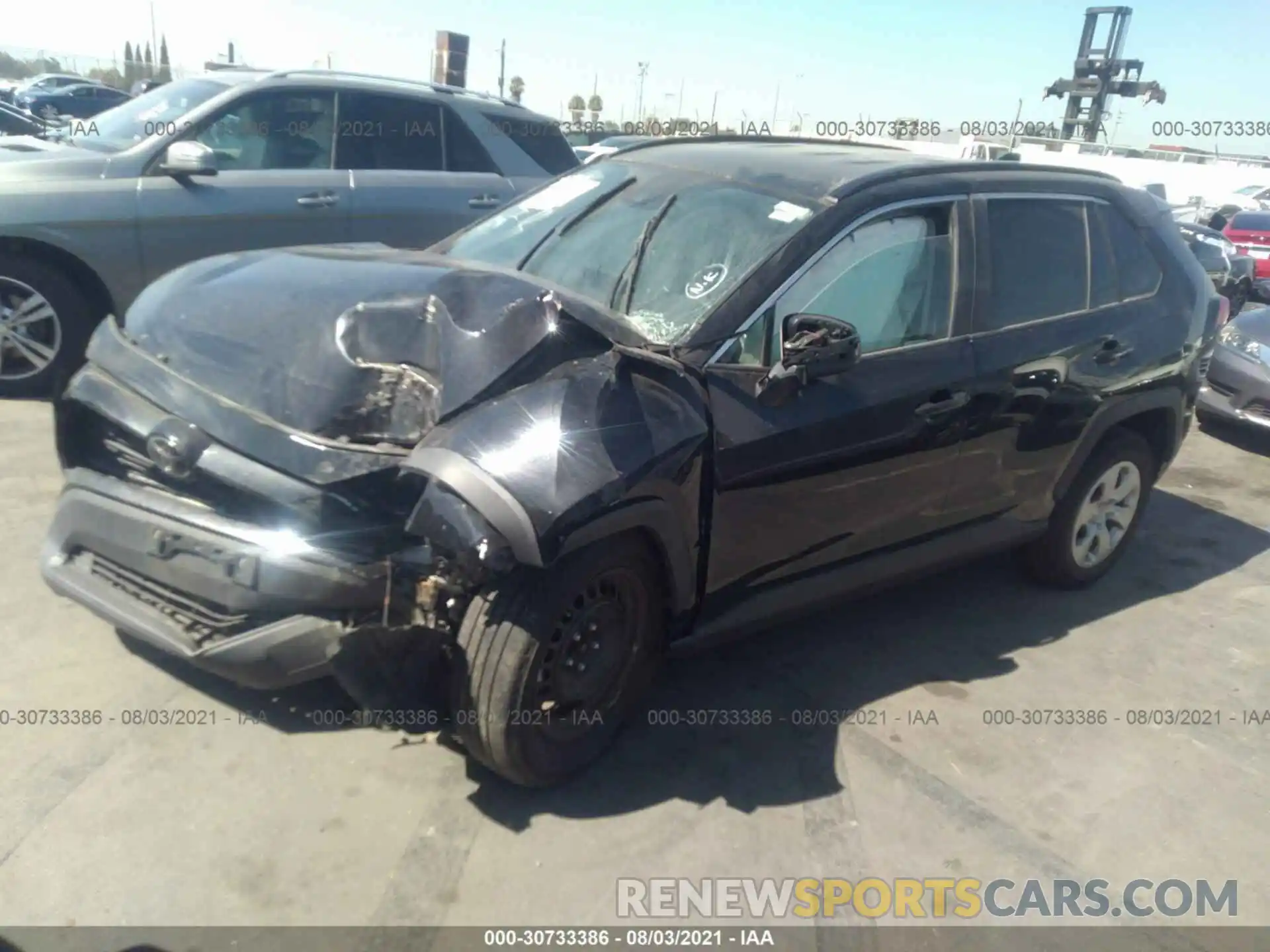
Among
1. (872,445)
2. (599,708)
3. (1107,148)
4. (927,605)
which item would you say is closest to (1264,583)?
(927,605)

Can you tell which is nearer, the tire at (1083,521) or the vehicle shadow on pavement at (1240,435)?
the tire at (1083,521)

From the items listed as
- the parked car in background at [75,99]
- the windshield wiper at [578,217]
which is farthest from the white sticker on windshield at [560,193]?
the parked car in background at [75,99]

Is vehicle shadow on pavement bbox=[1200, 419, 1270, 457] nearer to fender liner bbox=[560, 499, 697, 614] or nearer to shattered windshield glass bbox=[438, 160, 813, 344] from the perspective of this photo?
shattered windshield glass bbox=[438, 160, 813, 344]

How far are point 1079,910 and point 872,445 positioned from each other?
1540 mm

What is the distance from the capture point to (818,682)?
3.85 metres

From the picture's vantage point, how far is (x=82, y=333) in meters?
5.84

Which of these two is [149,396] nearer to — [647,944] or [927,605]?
[647,944]

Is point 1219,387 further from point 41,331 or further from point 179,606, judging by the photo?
point 41,331

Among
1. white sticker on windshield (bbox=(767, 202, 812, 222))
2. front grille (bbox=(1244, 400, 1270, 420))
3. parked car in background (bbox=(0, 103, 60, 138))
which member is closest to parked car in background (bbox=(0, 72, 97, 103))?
parked car in background (bbox=(0, 103, 60, 138))

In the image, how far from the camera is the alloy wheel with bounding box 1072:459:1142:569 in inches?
187

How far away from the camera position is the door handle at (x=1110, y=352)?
4383 millimetres

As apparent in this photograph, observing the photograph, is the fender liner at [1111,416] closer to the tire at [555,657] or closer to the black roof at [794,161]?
the black roof at [794,161]

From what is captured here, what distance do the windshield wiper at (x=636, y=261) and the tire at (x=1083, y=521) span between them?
7.58 ft

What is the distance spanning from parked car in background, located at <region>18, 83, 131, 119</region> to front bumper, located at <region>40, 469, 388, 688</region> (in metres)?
26.9
